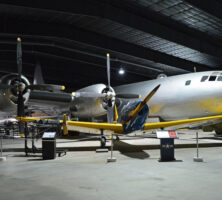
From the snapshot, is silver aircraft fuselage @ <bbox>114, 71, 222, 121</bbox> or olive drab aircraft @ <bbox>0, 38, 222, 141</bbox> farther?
silver aircraft fuselage @ <bbox>114, 71, 222, 121</bbox>

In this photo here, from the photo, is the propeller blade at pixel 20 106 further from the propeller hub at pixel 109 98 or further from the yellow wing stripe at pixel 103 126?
the propeller hub at pixel 109 98

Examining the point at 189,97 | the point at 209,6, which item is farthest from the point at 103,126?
the point at 209,6

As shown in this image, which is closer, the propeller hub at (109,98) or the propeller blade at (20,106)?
the propeller blade at (20,106)

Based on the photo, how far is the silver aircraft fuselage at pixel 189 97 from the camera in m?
11.2

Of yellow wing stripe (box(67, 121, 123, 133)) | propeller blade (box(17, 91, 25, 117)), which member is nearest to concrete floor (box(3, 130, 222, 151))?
yellow wing stripe (box(67, 121, 123, 133))

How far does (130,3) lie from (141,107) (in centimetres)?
851

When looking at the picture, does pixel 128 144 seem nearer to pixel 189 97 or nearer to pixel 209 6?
pixel 189 97

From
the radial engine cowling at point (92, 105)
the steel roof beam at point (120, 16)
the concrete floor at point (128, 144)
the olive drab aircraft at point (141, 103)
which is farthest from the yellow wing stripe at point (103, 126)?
the steel roof beam at point (120, 16)

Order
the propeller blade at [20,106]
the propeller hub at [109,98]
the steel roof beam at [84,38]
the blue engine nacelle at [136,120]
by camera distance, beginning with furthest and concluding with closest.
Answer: the steel roof beam at [84,38] < the propeller hub at [109,98] < the propeller blade at [20,106] < the blue engine nacelle at [136,120]

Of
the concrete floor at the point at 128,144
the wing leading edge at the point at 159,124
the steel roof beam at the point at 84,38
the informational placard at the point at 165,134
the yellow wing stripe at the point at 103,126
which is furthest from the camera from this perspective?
the steel roof beam at the point at 84,38

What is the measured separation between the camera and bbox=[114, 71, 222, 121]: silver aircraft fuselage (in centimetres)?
1116

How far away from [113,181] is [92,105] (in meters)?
10.6

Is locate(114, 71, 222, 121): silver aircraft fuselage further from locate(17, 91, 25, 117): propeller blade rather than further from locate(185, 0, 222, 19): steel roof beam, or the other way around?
→ locate(17, 91, 25, 117): propeller blade

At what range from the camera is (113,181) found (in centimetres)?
420
